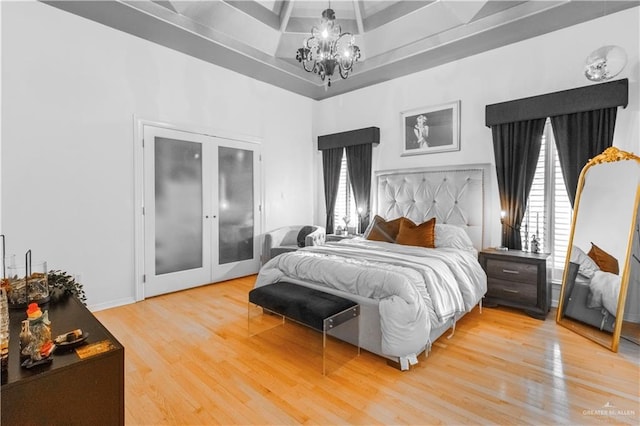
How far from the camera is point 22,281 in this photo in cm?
173

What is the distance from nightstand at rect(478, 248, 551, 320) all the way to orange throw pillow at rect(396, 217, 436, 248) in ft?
1.95

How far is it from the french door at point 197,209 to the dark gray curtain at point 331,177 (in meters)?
1.31

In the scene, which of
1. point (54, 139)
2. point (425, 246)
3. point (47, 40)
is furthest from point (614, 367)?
point (47, 40)

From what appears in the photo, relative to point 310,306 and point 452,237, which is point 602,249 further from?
point 310,306

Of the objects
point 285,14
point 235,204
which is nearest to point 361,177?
point 235,204

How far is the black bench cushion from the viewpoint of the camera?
7.85 ft

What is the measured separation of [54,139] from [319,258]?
120 inches

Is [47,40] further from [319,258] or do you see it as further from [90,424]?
[90,424]

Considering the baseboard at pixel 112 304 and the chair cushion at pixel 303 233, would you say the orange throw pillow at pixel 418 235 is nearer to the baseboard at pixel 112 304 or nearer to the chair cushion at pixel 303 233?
the chair cushion at pixel 303 233

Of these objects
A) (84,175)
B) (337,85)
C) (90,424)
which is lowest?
(90,424)

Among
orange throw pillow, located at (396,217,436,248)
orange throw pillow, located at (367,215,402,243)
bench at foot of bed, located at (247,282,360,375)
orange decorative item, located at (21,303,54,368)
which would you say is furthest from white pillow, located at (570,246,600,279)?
orange decorative item, located at (21,303,54,368)

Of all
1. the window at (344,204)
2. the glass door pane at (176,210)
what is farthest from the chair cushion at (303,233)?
the glass door pane at (176,210)

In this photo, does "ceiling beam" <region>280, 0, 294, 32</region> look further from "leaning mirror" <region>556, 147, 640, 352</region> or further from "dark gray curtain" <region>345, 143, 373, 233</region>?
"leaning mirror" <region>556, 147, 640, 352</region>

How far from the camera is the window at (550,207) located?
3568 mm
